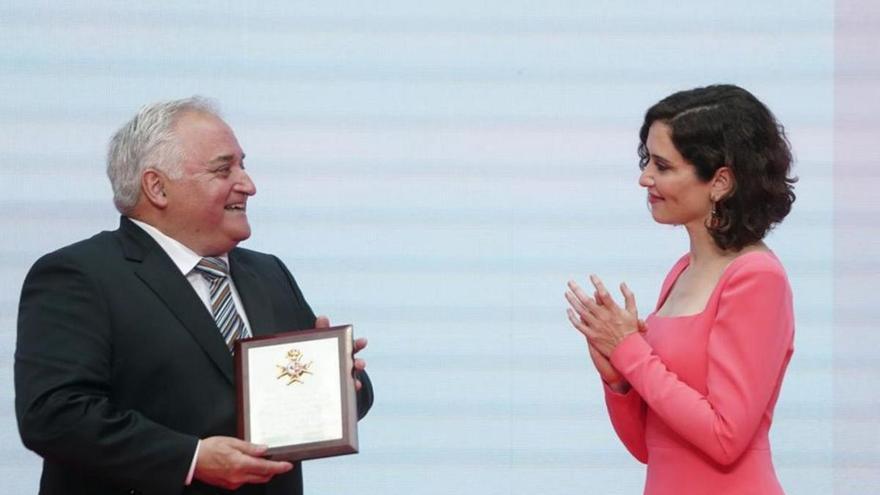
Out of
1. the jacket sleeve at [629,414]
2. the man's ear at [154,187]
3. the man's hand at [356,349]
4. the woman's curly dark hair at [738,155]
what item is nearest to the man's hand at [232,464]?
the man's hand at [356,349]

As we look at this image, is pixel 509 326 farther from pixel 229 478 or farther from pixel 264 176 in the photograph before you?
pixel 229 478

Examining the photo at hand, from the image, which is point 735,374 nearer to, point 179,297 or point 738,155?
point 738,155

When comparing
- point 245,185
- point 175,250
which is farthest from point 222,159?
point 175,250

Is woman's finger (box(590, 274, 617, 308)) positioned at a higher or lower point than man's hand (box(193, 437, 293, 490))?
higher

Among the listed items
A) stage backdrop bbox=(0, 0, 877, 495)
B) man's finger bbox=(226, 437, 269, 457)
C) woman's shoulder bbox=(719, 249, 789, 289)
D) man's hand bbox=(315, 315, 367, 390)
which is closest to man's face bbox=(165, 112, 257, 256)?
man's hand bbox=(315, 315, 367, 390)

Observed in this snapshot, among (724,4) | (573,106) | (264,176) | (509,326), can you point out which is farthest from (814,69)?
(264,176)

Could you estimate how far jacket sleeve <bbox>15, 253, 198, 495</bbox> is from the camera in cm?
234

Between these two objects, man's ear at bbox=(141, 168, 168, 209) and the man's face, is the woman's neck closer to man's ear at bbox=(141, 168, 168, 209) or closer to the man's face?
the man's face

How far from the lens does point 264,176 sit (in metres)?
3.39

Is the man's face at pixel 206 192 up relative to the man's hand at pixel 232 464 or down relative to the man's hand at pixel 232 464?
up

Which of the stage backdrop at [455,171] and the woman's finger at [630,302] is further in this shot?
the stage backdrop at [455,171]

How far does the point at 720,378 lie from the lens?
2.41 m

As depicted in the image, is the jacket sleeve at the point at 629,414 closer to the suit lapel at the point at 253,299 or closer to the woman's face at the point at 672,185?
the woman's face at the point at 672,185

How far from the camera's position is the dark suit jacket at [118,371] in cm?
235
